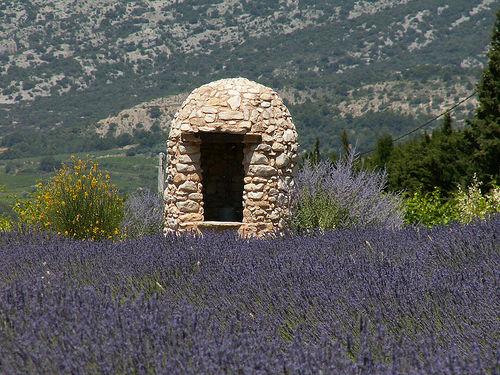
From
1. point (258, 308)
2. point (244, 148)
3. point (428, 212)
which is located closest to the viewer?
point (258, 308)

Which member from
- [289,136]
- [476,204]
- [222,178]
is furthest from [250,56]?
[289,136]

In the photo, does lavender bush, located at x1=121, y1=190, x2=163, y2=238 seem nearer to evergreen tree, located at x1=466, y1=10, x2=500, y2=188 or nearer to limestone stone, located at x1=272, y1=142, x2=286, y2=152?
limestone stone, located at x1=272, y1=142, x2=286, y2=152

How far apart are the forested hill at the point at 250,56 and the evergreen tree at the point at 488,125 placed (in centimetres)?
4812

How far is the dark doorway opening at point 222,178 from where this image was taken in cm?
941

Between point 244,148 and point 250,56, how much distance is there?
9975 centimetres

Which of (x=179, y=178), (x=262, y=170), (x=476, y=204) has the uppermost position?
(x=262, y=170)

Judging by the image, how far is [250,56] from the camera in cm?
10425

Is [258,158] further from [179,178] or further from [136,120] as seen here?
[136,120]

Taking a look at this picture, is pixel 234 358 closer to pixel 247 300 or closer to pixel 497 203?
pixel 247 300

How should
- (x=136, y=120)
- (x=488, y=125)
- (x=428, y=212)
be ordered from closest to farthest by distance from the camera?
(x=428, y=212) → (x=488, y=125) → (x=136, y=120)

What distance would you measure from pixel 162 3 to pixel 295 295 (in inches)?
4993

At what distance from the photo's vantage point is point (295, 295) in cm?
359

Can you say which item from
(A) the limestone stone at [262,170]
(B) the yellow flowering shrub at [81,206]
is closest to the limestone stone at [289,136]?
(A) the limestone stone at [262,170]

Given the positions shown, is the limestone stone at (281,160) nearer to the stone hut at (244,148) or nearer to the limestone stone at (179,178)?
the stone hut at (244,148)
